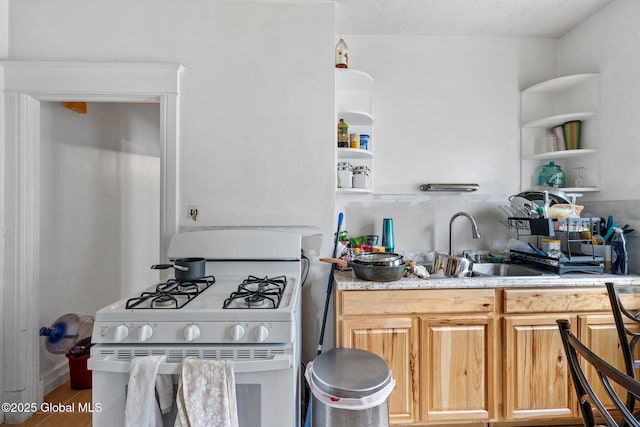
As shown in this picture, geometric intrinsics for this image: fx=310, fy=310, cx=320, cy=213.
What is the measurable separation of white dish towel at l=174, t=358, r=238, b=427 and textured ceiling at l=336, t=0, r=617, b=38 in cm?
214

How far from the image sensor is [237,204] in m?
1.94

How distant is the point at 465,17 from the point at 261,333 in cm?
238

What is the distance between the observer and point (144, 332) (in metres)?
1.11

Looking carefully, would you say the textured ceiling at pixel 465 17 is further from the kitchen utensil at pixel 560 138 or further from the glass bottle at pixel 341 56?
the kitchen utensil at pixel 560 138

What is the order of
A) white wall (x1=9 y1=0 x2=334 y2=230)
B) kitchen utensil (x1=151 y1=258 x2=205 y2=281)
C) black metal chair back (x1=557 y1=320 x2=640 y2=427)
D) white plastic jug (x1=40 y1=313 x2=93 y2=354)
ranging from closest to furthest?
→ black metal chair back (x1=557 y1=320 x2=640 y2=427) → kitchen utensil (x1=151 y1=258 x2=205 y2=281) → white wall (x1=9 y1=0 x2=334 y2=230) → white plastic jug (x1=40 y1=313 x2=93 y2=354)

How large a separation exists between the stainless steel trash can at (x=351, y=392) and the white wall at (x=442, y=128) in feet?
3.89

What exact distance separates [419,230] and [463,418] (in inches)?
46.5

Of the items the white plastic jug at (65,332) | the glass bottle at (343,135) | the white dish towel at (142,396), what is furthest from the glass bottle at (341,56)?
the white plastic jug at (65,332)

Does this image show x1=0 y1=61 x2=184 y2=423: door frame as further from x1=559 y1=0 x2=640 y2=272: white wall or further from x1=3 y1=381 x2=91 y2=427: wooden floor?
x1=559 y1=0 x2=640 y2=272: white wall

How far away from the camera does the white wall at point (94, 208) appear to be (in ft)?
7.11

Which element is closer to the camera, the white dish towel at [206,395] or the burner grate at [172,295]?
the white dish towel at [206,395]

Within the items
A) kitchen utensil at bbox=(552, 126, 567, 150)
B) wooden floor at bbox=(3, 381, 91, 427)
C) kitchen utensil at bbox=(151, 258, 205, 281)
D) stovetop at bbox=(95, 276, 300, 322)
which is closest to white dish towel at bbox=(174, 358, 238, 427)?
stovetop at bbox=(95, 276, 300, 322)

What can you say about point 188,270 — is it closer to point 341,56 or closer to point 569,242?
point 341,56

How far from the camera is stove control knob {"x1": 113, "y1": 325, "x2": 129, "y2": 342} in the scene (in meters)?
1.12
